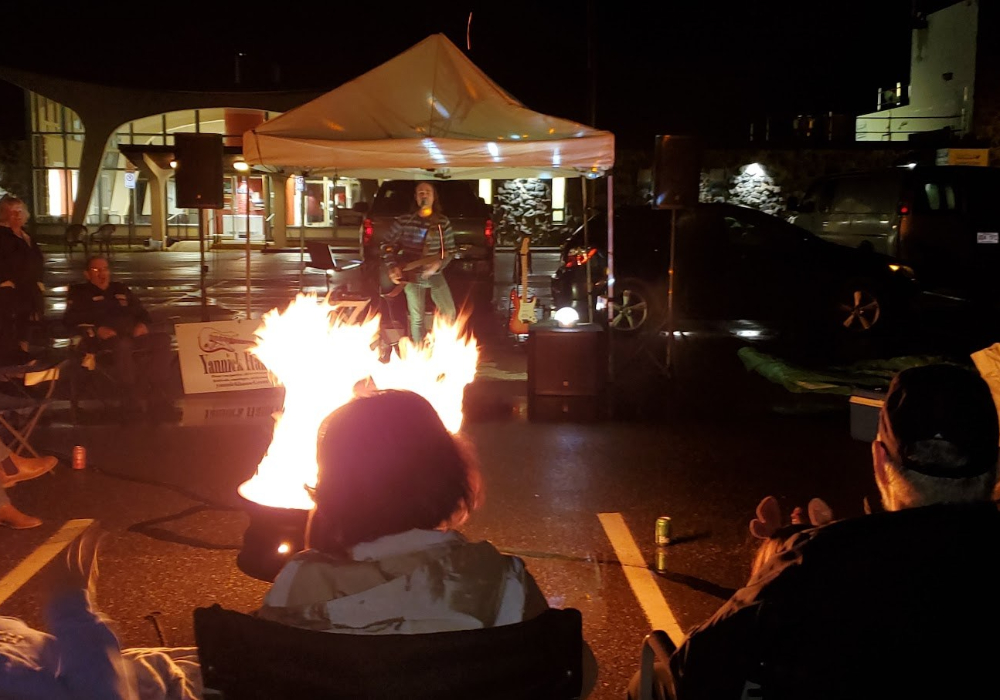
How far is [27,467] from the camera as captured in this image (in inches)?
277

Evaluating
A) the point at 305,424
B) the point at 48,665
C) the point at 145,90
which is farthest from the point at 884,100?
the point at 48,665

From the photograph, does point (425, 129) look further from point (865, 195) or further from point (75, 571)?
point (865, 195)

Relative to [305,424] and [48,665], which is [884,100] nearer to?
[305,424]

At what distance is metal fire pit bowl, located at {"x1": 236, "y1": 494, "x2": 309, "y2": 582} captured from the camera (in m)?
4.30

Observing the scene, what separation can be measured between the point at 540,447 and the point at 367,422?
5.72 m

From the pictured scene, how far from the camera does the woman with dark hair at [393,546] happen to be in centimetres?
212

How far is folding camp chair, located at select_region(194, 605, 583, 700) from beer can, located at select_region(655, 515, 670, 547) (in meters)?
3.74

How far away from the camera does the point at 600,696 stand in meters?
3.99

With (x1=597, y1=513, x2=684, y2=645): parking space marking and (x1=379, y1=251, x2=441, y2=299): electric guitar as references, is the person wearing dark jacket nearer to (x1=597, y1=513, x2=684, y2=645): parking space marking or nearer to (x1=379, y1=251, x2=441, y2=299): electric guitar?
(x1=379, y1=251, x2=441, y2=299): electric guitar

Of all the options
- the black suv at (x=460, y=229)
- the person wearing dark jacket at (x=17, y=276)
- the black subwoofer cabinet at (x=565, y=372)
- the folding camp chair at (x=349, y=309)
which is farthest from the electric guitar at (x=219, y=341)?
the black suv at (x=460, y=229)

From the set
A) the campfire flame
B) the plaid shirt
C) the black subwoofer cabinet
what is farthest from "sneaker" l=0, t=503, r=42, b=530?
the plaid shirt

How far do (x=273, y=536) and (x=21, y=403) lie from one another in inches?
128

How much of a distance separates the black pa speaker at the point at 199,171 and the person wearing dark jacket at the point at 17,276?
1.76 meters

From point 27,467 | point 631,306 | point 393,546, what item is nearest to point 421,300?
point 631,306
